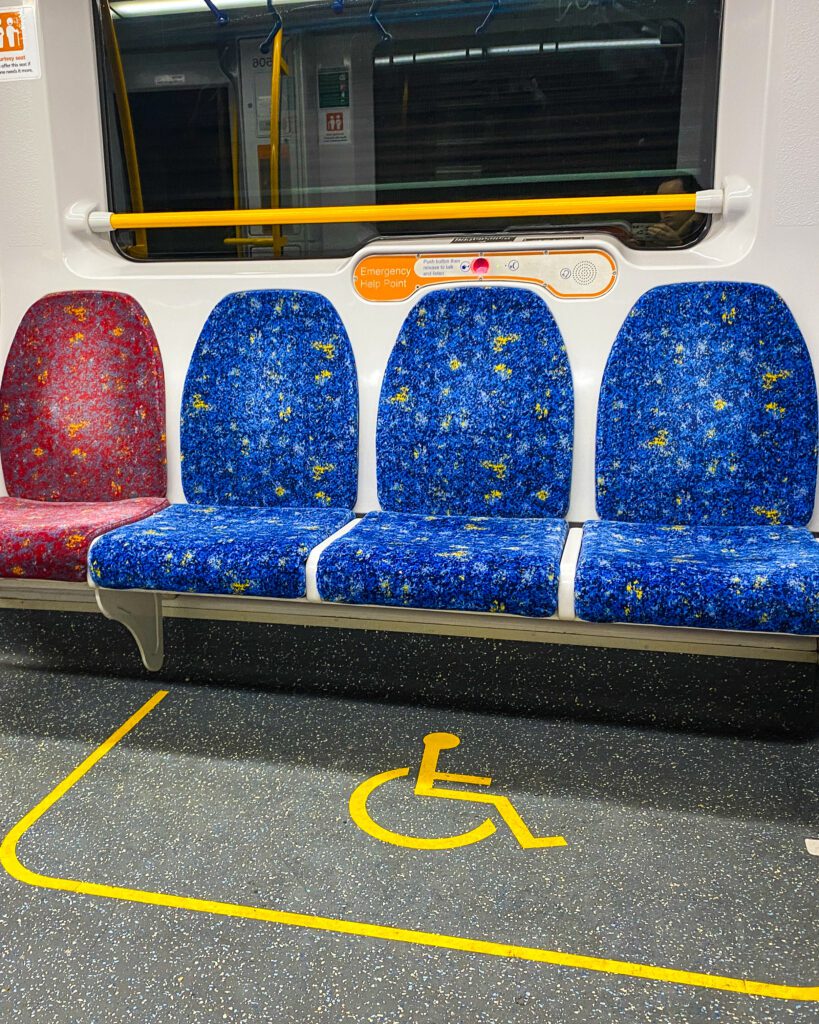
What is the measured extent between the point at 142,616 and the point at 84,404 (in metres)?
0.75

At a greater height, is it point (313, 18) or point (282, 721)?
point (313, 18)

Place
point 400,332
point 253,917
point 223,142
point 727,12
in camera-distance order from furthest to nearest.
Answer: point 223,142, point 400,332, point 727,12, point 253,917

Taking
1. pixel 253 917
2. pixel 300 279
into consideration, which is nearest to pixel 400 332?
pixel 300 279

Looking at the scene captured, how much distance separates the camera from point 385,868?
5.49 feet

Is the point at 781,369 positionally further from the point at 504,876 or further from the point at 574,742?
the point at 504,876

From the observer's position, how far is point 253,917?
1540 millimetres

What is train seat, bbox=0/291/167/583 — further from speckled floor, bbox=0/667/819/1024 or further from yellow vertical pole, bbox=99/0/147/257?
speckled floor, bbox=0/667/819/1024

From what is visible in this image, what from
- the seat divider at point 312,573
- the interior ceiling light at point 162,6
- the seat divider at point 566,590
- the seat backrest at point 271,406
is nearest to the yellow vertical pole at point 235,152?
the interior ceiling light at point 162,6

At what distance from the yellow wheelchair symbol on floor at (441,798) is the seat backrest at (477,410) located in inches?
28.0

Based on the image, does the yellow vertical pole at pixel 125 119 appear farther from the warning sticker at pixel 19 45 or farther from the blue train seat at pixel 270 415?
the blue train seat at pixel 270 415

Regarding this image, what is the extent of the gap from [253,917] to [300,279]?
1825mm

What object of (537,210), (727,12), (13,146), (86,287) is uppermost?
(727,12)

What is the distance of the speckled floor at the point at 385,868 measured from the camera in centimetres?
137

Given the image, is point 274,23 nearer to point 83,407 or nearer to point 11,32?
point 11,32
